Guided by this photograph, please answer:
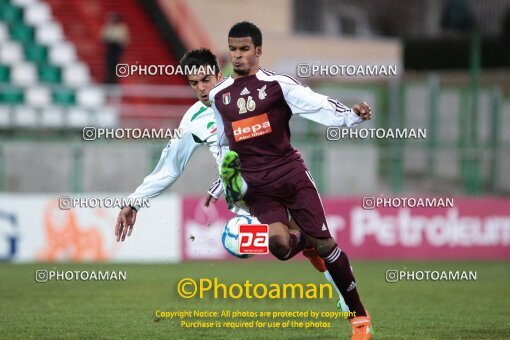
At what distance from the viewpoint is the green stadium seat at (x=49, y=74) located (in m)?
22.2

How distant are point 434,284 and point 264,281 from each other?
2.27 metres

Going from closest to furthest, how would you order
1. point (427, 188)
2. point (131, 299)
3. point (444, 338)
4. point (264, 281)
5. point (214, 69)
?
point (444, 338) → point (214, 69) → point (131, 299) → point (264, 281) → point (427, 188)

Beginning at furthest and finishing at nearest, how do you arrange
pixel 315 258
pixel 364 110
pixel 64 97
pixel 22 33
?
pixel 22 33, pixel 64 97, pixel 315 258, pixel 364 110

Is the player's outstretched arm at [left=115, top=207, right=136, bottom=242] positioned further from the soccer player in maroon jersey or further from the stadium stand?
the stadium stand

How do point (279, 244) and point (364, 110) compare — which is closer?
point (364, 110)

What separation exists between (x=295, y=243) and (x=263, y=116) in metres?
1.05

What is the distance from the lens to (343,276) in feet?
27.9

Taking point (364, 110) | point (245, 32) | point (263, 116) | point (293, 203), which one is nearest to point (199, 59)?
point (245, 32)

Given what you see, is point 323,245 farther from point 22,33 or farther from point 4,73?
point 22,33

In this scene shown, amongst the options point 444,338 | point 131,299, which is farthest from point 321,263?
point 131,299

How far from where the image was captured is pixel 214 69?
30.9ft

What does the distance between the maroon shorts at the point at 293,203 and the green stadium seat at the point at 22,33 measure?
15277 millimetres

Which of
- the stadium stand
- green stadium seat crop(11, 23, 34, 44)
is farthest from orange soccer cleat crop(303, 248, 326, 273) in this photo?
green stadium seat crop(11, 23, 34, 44)

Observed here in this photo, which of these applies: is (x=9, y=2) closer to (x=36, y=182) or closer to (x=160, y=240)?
(x=36, y=182)
